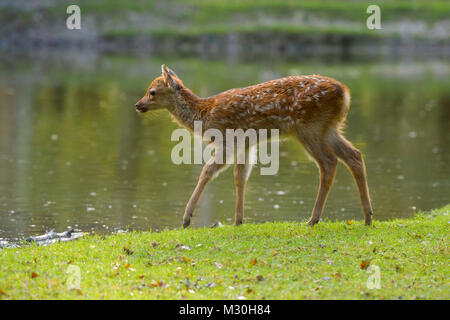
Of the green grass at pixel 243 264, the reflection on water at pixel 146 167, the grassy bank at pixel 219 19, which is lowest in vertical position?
the reflection on water at pixel 146 167

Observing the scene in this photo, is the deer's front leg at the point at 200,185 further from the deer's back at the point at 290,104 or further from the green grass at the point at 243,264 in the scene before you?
the deer's back at the point at 290,104

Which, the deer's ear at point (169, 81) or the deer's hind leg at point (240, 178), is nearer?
the deer's hind leg at point (240, 178)

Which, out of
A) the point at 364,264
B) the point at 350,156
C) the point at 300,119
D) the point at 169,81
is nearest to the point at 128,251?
the point at 364,264

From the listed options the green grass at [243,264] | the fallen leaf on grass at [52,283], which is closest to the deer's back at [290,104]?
the green grass at [243,264]

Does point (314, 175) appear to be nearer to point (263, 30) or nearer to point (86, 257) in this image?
point (86, 257)

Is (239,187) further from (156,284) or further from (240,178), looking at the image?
(156,284)

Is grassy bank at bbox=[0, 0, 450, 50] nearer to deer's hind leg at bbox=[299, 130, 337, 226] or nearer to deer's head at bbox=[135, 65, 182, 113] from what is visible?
deer's head at bbox=[135, 65, 182, 113]

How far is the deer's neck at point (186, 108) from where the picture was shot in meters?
11.6

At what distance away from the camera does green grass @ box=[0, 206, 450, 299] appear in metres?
7.90

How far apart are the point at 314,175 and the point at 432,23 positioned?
86394 mm

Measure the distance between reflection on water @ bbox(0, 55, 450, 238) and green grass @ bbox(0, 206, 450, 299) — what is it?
9.94 ft

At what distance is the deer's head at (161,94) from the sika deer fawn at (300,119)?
73 centimetres

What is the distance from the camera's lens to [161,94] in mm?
11773

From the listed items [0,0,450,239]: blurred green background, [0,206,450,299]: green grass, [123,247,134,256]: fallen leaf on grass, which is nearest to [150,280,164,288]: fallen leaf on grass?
[0,206,450,299]: green grass
